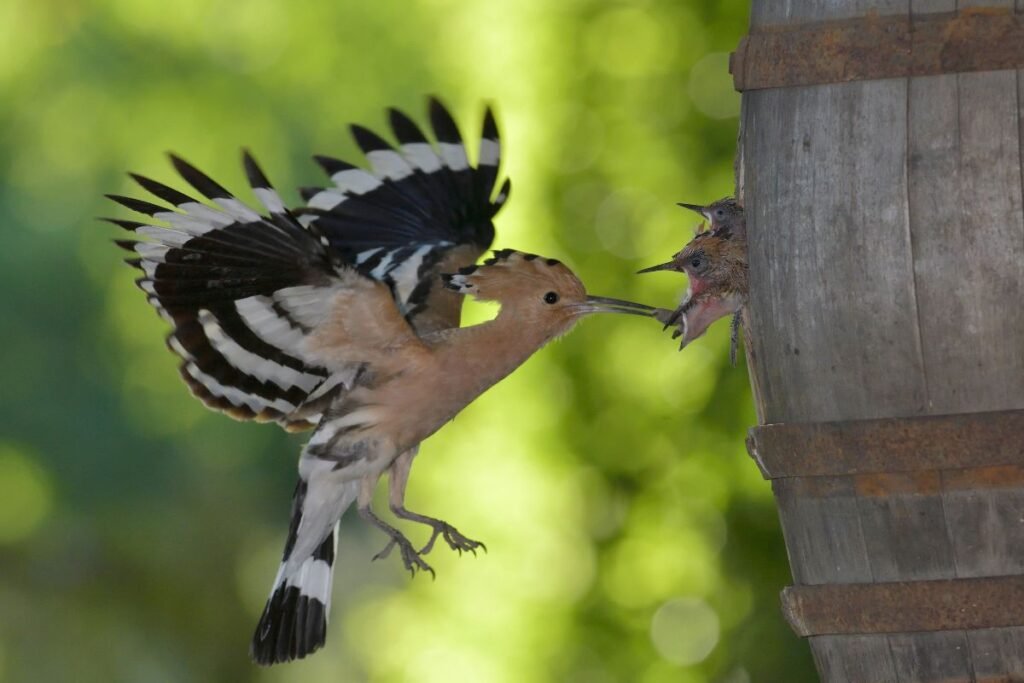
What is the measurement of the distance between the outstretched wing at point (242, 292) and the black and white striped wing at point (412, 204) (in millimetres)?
524

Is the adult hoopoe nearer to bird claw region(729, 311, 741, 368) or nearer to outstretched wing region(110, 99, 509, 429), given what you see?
outstretched wing region(110, 99, 509, 429)

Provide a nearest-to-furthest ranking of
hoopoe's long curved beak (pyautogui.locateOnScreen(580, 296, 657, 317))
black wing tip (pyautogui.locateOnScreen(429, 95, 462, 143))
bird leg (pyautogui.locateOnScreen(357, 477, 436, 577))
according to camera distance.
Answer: hoopoe's long curved beak (pyautogui.locateOnScreen(580, 296, 657, 317)) → bird leg (pyautogui.locateOnScreen(357, 477, 436, 577)) → black wing tip (pyautogui.locateOnScreen(429, 95, 462, 143))

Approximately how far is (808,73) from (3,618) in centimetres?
734

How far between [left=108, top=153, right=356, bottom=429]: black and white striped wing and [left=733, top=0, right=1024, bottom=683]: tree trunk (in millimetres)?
1119

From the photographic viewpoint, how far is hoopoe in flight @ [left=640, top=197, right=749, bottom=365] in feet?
9.40

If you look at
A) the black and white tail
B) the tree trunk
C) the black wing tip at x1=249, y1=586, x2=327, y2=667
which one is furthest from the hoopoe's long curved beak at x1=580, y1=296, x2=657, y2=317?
the black wing tip at x1=249, y1=586, x2=327, y2=667

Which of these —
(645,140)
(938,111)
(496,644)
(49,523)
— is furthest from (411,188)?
(49,523)

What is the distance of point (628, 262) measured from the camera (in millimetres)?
6367

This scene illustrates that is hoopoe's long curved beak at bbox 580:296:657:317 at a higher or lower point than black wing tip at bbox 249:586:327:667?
higher

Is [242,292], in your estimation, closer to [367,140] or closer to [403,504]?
[367,140]

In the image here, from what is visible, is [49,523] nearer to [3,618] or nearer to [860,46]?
[3,618]

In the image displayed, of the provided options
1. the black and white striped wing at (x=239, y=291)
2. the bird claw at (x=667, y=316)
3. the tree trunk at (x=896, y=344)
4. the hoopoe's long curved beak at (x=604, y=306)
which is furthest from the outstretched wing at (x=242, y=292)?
the tree trunk at (x=896, y=344)

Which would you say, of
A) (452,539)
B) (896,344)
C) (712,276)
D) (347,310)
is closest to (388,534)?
(452,539)

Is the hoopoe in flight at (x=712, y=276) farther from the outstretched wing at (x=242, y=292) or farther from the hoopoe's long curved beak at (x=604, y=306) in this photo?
the outstretched wing at (x=242, y=292)
